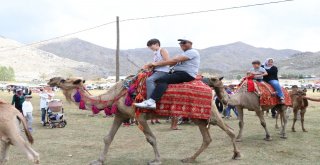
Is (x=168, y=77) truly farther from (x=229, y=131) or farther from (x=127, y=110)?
(x=229, y=131)

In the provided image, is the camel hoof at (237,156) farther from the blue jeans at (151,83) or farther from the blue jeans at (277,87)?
the blue jeans at (277,87)

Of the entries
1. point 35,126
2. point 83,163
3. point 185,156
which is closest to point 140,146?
point 185,156

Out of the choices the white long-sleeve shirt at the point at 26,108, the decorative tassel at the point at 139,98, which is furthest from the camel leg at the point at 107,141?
the white long-sleeve shirt at the point at 26,108

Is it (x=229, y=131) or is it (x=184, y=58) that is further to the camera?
(x=229, y=131)

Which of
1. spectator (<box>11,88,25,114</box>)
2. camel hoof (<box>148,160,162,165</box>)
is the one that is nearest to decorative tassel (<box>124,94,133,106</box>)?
camel hoof (<box>148,160,162,165</box>)

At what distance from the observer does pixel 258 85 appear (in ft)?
46.2

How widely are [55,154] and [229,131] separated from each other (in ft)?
15.3

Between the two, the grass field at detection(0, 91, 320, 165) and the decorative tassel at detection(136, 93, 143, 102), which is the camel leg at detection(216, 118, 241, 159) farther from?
the decorative tassel at detection(136, 93, 143, 102)

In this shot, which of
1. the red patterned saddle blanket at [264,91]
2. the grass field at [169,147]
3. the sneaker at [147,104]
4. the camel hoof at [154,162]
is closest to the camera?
the sneaker at [147,104]

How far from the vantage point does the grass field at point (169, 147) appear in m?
10.4

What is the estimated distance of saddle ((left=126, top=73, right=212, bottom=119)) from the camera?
951 centimetres

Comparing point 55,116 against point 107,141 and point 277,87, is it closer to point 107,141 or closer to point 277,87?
point 107,141

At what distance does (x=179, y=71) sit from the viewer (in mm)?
9617

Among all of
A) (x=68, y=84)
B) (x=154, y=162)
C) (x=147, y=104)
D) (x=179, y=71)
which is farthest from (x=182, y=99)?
(x=68, y=84)
